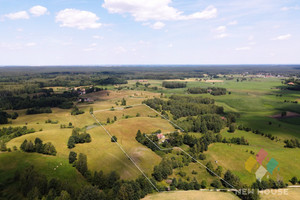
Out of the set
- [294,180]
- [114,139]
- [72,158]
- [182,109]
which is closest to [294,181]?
[294,180]

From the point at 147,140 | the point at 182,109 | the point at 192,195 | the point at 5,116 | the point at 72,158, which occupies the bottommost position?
the point at 192,195

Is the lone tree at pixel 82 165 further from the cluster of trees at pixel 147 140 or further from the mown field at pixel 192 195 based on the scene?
the cluster of trees at pixel 147 140

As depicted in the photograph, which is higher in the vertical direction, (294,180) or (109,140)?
(109,140)

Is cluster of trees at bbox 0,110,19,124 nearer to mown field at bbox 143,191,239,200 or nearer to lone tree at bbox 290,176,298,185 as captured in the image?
mown field at bbox 143,191,239,200

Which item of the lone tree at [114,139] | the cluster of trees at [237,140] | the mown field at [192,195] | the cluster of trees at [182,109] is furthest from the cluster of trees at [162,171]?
the cluster of trees at [182,109]

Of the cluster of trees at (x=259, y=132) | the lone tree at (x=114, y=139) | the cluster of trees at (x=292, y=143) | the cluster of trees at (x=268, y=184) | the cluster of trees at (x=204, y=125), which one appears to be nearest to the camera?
the cluster of trees at (x=268, y=184)

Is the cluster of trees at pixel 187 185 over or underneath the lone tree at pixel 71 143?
underneath

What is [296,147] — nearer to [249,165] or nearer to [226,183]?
[249,165]

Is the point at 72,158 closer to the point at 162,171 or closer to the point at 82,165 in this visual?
the point at 82,165

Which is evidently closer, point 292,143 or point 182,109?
point 292,143

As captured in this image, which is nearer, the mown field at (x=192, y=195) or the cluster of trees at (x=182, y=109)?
Answer: the mown field at (x=192, y=195)

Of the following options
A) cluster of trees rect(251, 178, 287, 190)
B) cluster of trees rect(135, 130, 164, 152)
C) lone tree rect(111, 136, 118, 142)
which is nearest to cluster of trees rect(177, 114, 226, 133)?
cluster of trees rect(135, 130, 164, 152)

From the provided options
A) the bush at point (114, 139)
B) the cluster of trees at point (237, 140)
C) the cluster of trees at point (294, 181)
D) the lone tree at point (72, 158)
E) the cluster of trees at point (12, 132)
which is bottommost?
the cluster of trees at point (294, 181)
